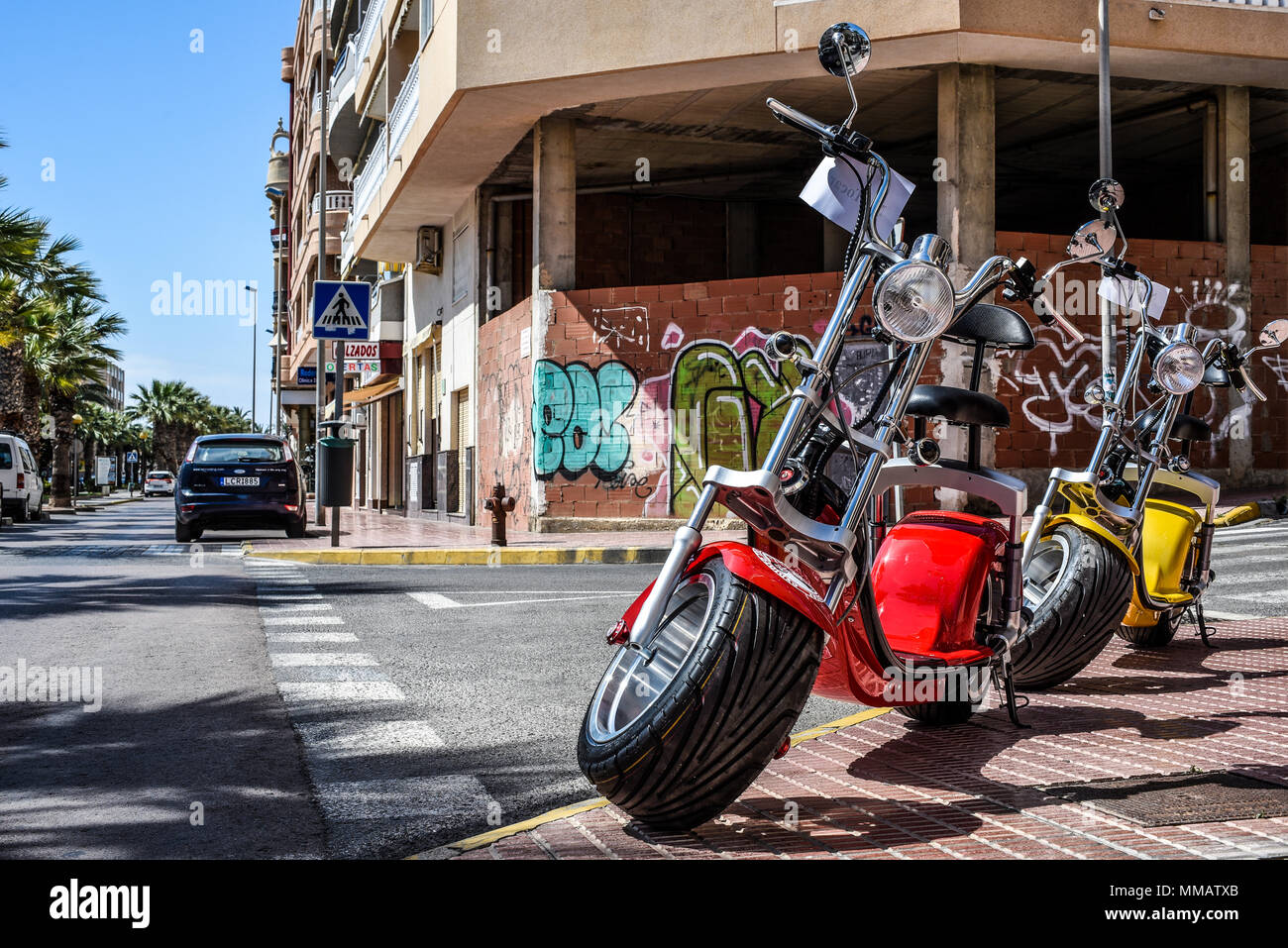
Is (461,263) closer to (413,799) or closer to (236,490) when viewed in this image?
(236,490)

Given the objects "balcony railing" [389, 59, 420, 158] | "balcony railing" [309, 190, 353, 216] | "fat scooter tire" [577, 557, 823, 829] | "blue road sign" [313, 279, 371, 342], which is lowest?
"fat scooter tire" [577, 557, 823, 829]

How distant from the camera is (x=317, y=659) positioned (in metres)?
6.68

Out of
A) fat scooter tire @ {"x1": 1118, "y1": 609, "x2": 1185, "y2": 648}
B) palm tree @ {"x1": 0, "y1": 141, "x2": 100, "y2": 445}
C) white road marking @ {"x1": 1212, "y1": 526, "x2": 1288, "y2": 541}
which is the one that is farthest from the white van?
fat scooter tire @ {"x1": 1118, "y1": 609, "x2": 1185, "y2": 648}

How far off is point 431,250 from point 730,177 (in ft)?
23.5

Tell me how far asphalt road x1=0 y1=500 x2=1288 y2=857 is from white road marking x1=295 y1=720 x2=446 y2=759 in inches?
0.6

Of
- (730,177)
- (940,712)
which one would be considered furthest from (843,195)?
(730,177)

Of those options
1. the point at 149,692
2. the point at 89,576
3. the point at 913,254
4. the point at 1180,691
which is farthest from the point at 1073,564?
the point at 89,576

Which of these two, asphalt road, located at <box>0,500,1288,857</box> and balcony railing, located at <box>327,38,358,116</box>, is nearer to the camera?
asphalt road, located at <box>0,500,1288,857</box>

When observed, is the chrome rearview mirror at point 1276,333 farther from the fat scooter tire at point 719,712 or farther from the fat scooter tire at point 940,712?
the fat scooter tire at point 719,712

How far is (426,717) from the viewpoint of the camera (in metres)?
5.21

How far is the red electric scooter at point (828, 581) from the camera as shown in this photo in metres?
2.94

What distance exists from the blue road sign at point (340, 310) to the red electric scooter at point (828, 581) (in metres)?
12.8

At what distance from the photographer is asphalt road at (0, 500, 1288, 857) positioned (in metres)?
3.64

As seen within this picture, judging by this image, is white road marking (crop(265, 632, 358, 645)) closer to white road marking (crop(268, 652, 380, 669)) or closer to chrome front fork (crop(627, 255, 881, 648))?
white road marking (crop(268, 652, 380, 669))
